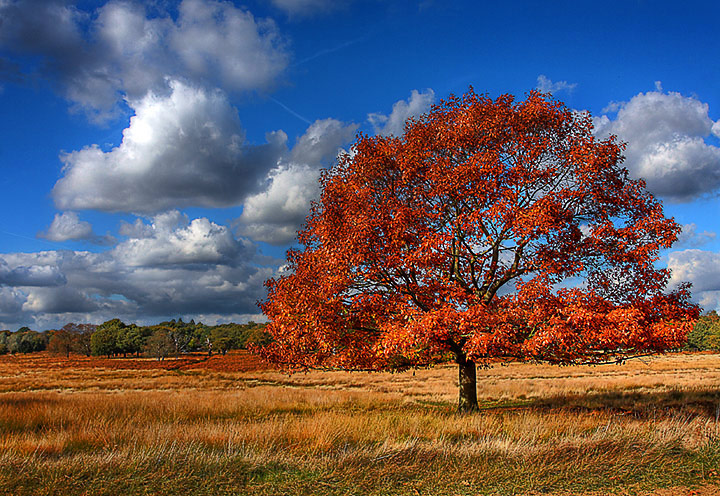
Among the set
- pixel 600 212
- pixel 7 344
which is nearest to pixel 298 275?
pixel 600 212

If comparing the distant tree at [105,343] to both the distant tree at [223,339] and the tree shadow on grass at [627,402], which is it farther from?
the tree shadow on grass at [627,402]

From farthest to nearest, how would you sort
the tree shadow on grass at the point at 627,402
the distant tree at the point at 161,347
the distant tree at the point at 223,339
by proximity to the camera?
the distant tree at the point at 223,339
the distant tree at the point at 161,347
the tree shadow on grass at the point at 627,402

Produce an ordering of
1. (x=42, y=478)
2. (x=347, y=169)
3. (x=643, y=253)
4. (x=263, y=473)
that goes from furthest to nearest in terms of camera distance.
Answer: (x=347, y=169) → (x=643, y=253) → (x=263, y=473) → (x=42, y=478)

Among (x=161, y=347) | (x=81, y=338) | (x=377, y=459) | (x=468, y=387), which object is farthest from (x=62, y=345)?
(x=377, y=459)

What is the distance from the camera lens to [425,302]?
1305 cm

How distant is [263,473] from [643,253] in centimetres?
1045

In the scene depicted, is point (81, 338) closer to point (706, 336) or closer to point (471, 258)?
point (471, 258)

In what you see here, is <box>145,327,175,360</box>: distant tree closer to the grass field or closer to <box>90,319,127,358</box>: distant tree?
<box>90,319,127,358</box>: distant tree

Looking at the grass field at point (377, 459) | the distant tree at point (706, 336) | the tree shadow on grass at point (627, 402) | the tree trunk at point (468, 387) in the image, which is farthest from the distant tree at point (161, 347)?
the distant tree at point (706, 336)

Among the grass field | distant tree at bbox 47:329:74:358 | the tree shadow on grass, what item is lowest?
distant tree at bbox 47:329:74:358

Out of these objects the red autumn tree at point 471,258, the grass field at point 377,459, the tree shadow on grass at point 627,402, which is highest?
the red autumn tree at point 471,258

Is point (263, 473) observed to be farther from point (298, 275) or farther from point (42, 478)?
point (298, 275)

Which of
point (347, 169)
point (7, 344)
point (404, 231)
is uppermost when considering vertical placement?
point (347, 169)

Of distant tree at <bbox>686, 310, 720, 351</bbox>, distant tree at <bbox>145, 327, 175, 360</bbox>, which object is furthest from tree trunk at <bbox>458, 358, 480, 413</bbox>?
distant tree at <bbox>686, 310, 720, 351</bbox>
